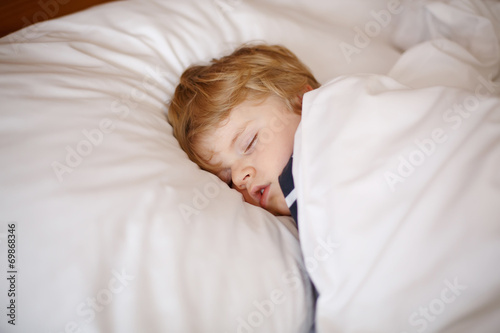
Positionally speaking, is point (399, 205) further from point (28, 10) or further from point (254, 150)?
point (28, 10)

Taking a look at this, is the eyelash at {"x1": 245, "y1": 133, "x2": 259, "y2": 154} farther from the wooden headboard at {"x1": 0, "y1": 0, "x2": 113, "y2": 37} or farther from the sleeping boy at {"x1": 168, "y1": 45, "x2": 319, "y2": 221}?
the wooden headboard at {"x1": 0, "y1": 0, "x2": 113, "y2": 37}

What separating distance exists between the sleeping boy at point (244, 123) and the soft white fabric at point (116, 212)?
0.07 metres

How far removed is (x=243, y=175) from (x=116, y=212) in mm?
336

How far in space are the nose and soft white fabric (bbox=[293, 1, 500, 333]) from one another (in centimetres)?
14

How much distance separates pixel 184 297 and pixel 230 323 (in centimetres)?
9

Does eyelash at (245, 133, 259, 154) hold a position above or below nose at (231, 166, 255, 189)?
above

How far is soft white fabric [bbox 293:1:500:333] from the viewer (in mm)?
628

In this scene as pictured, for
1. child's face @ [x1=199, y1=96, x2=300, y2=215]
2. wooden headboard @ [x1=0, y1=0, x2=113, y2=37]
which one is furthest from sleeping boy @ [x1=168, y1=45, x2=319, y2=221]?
wooden headboard @ [x1=0, y1=0, x2=113, y2=37]

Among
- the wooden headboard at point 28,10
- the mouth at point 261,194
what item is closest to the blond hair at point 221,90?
the mouth at point 261,194

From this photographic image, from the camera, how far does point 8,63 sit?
83cm

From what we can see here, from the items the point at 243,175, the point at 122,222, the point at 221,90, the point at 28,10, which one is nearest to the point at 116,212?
the point at 122,222

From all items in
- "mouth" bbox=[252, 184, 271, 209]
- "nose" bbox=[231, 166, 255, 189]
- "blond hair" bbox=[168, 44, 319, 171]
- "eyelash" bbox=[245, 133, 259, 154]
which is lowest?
"mouth" bbox=[252, 184, 271, 209]

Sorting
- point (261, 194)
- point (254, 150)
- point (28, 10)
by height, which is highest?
point (28, 10)

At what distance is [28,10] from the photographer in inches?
42.9
